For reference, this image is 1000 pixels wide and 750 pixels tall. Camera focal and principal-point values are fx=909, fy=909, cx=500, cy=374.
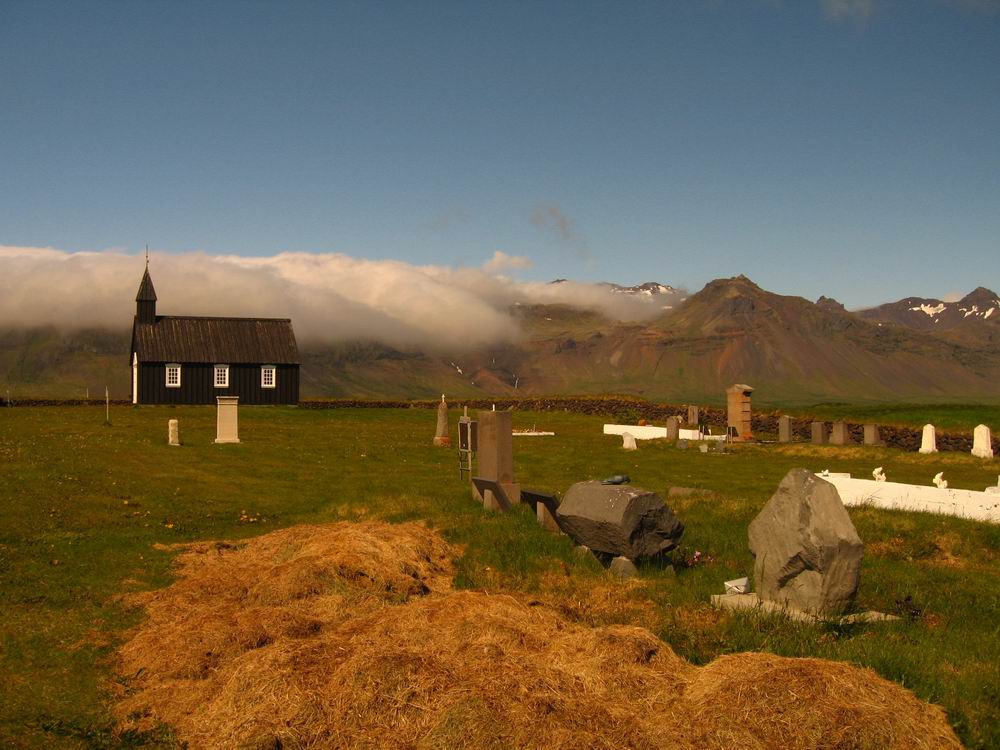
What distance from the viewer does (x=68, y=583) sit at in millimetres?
15094

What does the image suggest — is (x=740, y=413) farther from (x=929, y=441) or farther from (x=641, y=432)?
(x=929, y=441)

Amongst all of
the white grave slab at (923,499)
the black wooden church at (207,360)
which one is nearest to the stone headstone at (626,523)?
the white grave slab at (923,499)

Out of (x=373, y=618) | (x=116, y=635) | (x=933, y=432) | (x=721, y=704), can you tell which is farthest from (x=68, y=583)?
(x=933, y=432)

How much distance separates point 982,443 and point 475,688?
38014 mm

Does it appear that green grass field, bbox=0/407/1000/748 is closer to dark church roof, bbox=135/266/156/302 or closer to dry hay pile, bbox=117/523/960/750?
dry hay pile, bbox=117/523/960/750

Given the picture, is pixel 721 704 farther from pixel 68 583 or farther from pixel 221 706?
pixel 68 583

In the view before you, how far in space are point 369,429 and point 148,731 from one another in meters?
39.7

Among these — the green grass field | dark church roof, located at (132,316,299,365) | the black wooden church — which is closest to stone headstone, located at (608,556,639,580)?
the green grass field

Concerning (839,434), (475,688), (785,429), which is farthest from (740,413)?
(475,688)

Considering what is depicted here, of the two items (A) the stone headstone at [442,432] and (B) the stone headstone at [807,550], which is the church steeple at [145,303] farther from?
(B) the stone headstone at [807,550]

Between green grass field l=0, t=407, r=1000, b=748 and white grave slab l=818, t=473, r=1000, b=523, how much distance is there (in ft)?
7.76

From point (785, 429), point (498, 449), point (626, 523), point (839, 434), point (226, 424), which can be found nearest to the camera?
point (626, 523)

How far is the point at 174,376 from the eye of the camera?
6606cm

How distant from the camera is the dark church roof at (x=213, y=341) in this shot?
66.4 m
